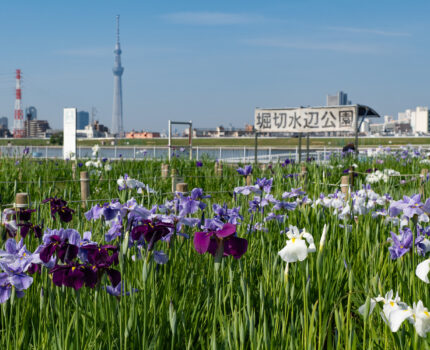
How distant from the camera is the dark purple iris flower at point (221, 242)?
1900mm

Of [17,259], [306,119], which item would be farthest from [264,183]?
[306,119]

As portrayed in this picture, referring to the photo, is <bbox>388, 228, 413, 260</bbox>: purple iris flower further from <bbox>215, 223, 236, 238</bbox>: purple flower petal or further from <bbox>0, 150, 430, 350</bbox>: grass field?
<bbox>215, 223, 236, 238</bbox>: purple flower petal

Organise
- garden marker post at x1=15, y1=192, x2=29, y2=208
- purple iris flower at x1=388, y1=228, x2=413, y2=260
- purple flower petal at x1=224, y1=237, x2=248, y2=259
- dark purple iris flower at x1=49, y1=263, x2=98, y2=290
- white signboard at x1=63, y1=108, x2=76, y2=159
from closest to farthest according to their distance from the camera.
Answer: dark purple iris flower at x1=49, y1=263, x2=98, y2=290
purple flower petal at x1=224, y1=237, x2=248, y2=259
purple iris flower at x1=388, y1=228, x2=413, y2=260
garden marker post at x1=15, y1=192, x2=29, y2=208
white signboard at x1=63, y1=108, x2=76, y2=159

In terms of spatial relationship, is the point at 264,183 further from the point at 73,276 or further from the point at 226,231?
the point at 73,276

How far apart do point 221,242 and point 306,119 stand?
43.4 ft

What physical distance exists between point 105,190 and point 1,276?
6400 mm

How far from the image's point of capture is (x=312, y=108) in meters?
14.6

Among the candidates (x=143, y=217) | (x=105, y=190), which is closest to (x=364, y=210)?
(x=143, y=217)

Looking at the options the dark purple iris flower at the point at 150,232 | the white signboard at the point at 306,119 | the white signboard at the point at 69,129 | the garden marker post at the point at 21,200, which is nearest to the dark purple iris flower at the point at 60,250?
the dark purple iris flower at the point at 150,232

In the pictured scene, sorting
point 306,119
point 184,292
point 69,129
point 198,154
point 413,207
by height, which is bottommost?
point 184,292

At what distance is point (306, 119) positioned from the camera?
48.3 ft

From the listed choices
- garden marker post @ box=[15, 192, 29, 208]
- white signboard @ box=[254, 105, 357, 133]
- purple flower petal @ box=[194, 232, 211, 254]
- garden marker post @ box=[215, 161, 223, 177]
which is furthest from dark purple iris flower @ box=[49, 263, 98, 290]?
white signboard @ box=[254, 105, 357, 133]

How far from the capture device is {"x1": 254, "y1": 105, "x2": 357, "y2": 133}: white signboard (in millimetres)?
14188

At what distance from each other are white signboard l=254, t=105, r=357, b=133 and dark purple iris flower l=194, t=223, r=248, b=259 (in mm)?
12661
